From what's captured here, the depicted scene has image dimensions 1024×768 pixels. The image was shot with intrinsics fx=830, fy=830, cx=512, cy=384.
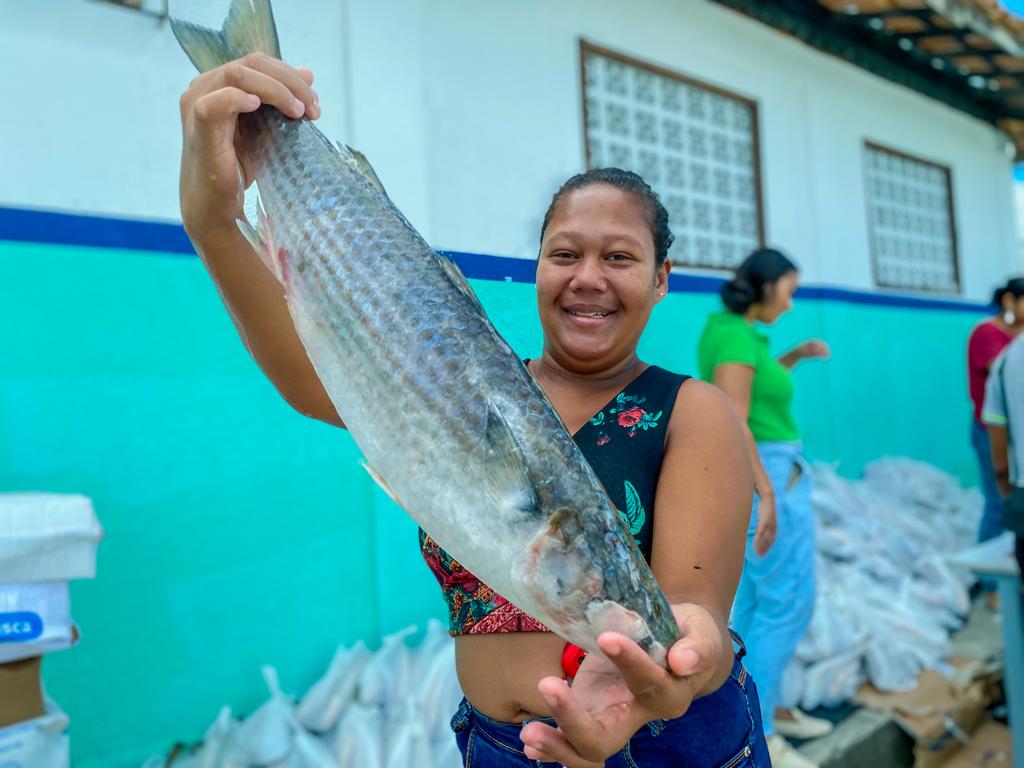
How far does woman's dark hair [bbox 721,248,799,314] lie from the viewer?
3.53 meters

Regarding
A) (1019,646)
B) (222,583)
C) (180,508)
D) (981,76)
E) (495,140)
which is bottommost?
(1019,646)

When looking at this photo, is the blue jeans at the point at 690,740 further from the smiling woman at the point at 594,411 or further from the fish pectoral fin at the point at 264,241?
the fish pectoral fin at the point at 264,241

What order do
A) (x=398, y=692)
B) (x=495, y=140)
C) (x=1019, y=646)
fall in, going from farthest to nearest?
(x=495, y=140), (x=1019, y=646), (x=398, y=692)

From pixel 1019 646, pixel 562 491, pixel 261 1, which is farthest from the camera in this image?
pixel 1019 646

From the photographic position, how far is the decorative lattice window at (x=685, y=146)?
17.2 feet

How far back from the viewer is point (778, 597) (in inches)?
130

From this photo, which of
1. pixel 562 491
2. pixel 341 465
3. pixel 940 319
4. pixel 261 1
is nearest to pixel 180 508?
pixel 341 465

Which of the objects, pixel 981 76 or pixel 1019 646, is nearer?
pixel 1019 646

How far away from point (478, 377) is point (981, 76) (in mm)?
9270

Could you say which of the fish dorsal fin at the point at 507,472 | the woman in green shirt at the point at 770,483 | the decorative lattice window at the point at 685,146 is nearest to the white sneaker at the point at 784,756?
the woman in green shirt at the point at 770,483

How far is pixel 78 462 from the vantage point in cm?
288

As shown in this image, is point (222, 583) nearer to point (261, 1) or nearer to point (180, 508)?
point (180, 508)

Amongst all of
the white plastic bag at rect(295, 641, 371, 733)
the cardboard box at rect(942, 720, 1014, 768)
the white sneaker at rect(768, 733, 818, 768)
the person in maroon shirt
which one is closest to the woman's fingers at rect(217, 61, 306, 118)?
the white plastic bag at rect(295, 641, 371, 733)

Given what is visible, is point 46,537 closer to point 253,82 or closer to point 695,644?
point 253,82
